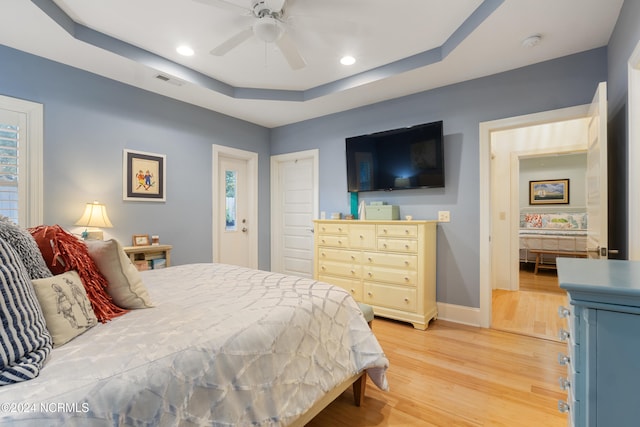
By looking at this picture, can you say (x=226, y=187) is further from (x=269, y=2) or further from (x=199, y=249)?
(x=269, y=2)

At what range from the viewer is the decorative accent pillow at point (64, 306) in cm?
101

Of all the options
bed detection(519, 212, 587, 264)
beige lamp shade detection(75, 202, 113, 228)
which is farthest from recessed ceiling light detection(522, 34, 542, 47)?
bed detection(519, 212, 587, 264)

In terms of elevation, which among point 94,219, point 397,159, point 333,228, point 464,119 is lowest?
point 333,228

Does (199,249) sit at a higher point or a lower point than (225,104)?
lower

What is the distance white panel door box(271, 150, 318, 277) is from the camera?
438cm

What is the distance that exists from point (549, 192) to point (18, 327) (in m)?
8.06

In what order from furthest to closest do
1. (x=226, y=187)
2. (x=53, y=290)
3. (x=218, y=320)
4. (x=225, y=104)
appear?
(x=226, y=187)
(x=225, y=104)
(x=218, y=320)
(x=53, y=290)

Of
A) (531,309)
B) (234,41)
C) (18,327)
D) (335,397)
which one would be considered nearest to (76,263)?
(18,327)

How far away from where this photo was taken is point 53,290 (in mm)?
1066

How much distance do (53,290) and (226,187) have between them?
327 cm

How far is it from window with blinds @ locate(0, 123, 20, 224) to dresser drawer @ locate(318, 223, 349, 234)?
2.79m

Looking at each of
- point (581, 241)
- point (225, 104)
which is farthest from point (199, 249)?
point (581, 241)

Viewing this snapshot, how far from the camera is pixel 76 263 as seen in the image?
4.12 ft

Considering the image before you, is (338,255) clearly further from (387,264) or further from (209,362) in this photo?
(209,362)
